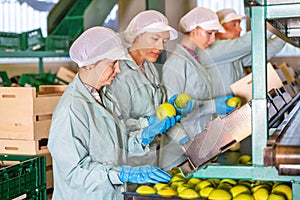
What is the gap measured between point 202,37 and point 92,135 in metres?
Answer: 1.56

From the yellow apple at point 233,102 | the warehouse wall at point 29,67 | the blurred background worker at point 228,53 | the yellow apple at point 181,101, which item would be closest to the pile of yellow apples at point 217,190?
the yellow apple at point 181,101

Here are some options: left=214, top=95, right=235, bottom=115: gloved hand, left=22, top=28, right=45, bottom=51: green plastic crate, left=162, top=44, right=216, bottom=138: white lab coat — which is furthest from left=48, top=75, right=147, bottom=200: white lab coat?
left=22, top=28, right=45, bottom=51: green plastic crate

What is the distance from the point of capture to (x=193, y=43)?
11.8ft

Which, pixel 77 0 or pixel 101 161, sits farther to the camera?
pixel 77 0

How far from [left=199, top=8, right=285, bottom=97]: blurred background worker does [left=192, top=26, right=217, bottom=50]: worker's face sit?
0.06m

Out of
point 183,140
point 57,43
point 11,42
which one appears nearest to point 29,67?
point 57,43

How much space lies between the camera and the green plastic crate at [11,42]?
5086 millimetres

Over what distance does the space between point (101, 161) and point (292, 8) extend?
1.15 meters

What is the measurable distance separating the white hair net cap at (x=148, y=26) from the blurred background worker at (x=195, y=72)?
29 centimetres

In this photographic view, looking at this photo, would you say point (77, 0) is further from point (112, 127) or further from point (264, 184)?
point (264, 184)

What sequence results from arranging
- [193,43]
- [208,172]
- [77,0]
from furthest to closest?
[77,0]
[193,43]
[208,172]

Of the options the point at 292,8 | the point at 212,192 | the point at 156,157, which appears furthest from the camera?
the point at 156,157

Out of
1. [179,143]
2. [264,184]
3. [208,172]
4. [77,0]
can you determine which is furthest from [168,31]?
Answer: [77,0]

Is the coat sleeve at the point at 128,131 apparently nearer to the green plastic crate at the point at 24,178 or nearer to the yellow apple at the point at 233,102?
the green plastic crate at the point at 24,178
